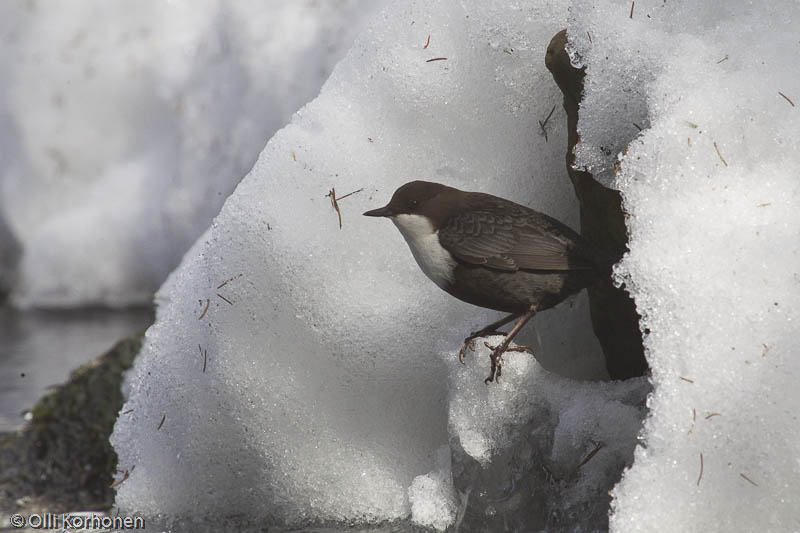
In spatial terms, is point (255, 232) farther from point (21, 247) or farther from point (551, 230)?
point (21, 247)

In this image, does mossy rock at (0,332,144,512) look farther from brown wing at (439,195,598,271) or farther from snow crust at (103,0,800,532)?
brown wing at (439,195,598,271)

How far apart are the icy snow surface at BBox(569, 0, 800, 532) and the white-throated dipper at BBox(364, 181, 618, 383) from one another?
0.83ft

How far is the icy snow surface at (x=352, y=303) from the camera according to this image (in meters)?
2.17

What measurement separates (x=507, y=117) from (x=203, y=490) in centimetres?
136

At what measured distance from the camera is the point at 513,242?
6.23 ft

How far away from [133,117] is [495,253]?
19.6ft

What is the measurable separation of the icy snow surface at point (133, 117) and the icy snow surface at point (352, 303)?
144 inches

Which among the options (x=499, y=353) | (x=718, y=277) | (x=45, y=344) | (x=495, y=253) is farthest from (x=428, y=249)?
(x=45, y=344)

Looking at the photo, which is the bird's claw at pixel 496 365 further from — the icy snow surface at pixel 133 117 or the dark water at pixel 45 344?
the icy snow surface at pixel 133 117

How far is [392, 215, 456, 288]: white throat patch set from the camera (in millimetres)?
1900

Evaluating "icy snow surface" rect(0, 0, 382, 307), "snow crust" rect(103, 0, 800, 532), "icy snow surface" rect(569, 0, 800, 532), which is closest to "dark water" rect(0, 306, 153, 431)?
"icy snow surface" rect(0, 0, 382, 307)

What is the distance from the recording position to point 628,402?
1.90 metres

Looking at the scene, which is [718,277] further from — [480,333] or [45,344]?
[45,344]

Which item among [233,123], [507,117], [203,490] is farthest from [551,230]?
[233,123]
